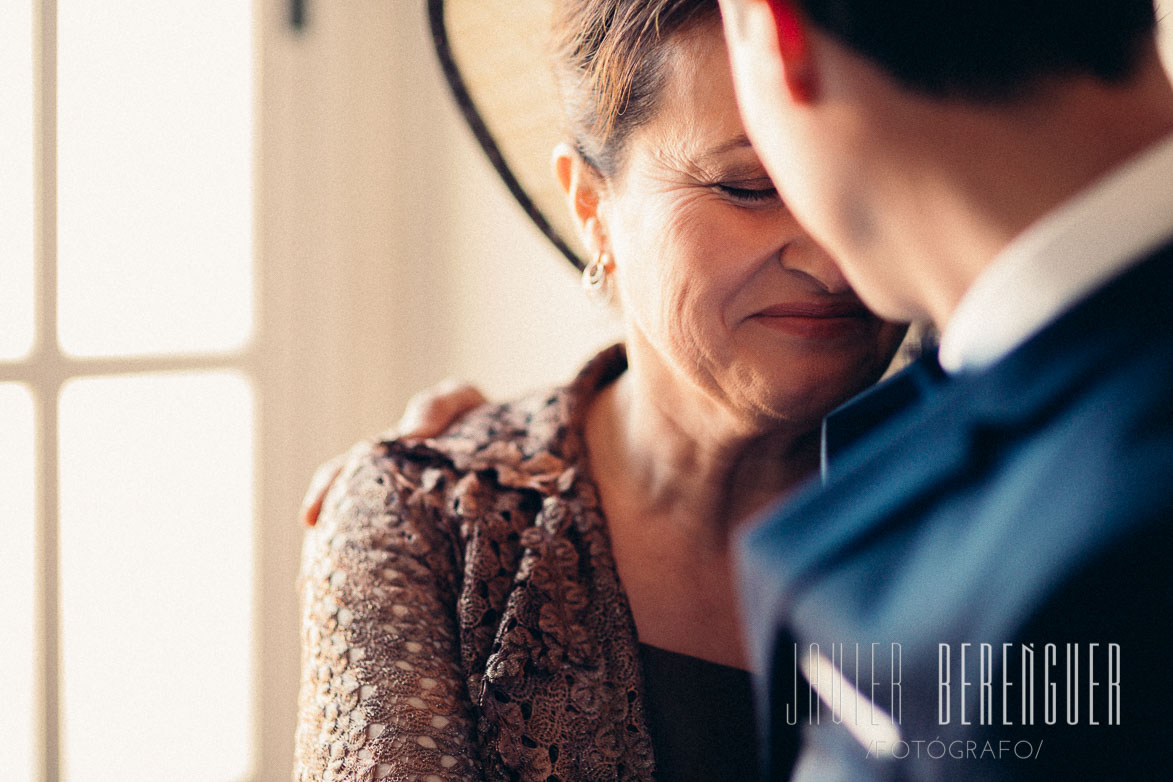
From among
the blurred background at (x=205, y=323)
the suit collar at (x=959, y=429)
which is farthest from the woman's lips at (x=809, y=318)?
the blurred background at (x=205, y=323)

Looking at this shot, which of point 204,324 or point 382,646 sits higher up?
point 204,324

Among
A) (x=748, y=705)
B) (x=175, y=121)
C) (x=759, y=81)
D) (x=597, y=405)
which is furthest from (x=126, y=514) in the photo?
(x=759, y=81)

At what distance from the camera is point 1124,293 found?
34 centimetres

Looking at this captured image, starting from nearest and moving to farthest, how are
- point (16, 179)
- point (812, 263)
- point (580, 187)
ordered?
1. point (812, 263)
2. point (580, 187)
3. point (16, 179)

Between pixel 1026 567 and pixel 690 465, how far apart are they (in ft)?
2.20

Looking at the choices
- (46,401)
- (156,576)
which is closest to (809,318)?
(46,401)

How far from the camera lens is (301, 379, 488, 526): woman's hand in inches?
40.6

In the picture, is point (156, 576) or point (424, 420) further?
point (156, 576)

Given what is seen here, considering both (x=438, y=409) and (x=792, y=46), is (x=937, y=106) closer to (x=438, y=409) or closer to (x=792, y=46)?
(x=792, y=46)

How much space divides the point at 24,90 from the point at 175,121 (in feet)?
0.89

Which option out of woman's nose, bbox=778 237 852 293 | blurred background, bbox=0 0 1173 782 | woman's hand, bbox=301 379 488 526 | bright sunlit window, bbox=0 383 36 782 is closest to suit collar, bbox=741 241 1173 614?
woman's nose, bbox=778 237 852 293

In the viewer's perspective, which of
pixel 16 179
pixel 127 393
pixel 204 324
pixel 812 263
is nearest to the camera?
pixel 812 263

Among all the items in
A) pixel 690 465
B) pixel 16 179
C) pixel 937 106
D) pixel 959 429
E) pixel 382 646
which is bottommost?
pixel 382 646

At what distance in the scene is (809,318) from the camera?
0.79 meters
